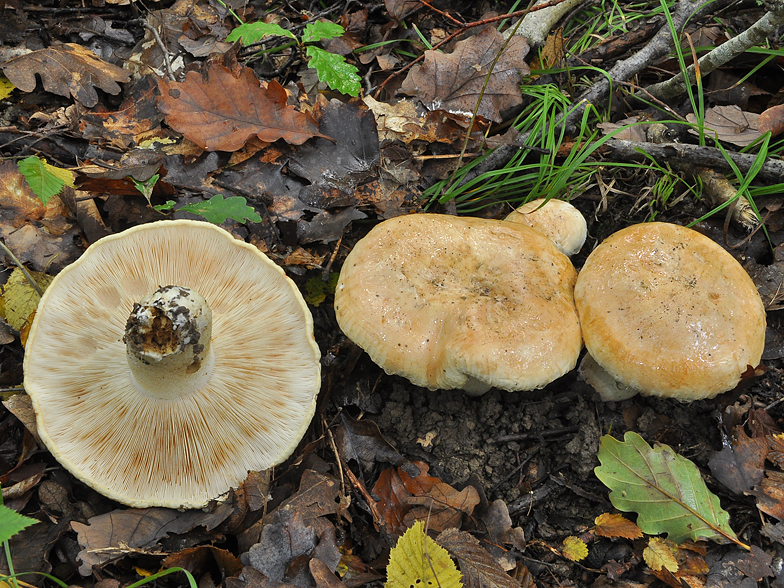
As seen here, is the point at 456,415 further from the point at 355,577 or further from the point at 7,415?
the point at 7,415

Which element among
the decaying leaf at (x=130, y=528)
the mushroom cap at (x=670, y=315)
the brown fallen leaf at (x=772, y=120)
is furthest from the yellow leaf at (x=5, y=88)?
the brown fallen leaf at (x=772, y=120)

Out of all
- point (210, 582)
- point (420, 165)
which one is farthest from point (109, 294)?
point (420, 165)

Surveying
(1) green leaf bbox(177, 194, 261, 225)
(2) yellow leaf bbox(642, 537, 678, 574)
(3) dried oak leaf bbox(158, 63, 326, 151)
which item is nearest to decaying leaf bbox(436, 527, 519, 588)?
(2) yellow leaf bbox(642, 537, 678, 574)

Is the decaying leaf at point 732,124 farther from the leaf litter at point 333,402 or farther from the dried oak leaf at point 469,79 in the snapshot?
the dried oak leaf at point 469,79

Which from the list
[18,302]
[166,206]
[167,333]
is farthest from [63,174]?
[167,333]

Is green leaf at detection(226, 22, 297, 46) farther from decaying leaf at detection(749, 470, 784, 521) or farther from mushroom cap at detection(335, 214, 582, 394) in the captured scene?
decaying leaf at detection(749, 470, 784, 521)

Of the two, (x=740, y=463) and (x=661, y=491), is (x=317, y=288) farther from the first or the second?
(x=740, y=463)
